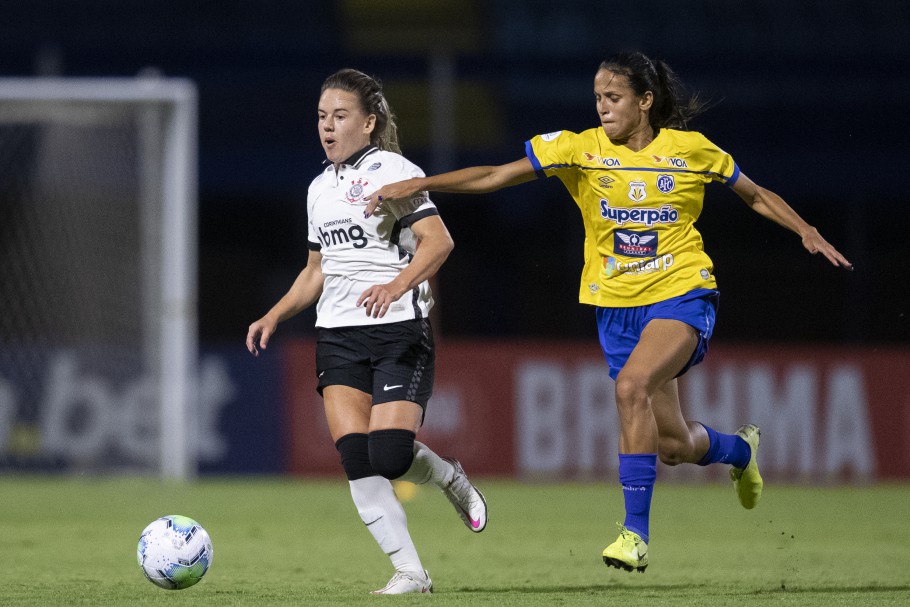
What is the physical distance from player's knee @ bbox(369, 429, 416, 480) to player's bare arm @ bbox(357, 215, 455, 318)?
438mm

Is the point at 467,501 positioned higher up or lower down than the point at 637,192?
lower down

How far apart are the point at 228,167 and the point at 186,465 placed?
22.4 feet

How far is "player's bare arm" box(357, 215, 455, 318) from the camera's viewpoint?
15.6ft

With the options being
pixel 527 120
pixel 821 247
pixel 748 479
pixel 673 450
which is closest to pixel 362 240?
pixel 673 450

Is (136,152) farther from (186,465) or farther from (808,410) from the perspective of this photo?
(808,410)

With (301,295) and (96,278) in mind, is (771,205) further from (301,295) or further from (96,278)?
(96,278)

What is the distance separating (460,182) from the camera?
204 inches

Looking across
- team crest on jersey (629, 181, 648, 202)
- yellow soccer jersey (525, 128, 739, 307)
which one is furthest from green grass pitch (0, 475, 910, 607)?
team crest on jersey (629, 181, 648, 202)

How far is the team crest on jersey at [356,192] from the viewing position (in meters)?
5.14

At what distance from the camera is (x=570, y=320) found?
571 inches

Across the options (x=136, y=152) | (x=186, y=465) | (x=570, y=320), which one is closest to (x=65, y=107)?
(x=136, y=152)

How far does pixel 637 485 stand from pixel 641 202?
1033mm

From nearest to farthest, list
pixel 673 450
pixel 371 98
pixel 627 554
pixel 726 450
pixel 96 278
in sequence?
pixel 627 554, pixel 371 98, pixel 673 450, pixel 726 450, pixel 96 278

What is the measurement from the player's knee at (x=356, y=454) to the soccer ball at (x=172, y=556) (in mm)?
583
